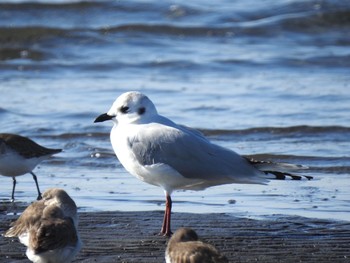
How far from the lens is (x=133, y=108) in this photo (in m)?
7.67

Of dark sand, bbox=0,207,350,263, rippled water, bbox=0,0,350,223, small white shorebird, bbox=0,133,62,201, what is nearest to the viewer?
dark sand, bbox=0,207,350,263

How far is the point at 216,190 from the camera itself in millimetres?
9062

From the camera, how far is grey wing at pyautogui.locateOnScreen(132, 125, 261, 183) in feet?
24.7

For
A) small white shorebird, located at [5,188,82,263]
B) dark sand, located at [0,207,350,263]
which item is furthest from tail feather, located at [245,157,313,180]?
small white shorebird, located at [5,188,82,263]

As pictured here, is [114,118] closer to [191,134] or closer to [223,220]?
[191,134]

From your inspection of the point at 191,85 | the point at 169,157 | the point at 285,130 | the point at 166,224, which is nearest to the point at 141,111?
the point at 169,157

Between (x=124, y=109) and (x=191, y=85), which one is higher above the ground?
(x=124, y=109)

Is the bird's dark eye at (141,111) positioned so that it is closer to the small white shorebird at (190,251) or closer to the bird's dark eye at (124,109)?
the bird's dark eye at (124,109)

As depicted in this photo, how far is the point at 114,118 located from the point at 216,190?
1693 millimetres

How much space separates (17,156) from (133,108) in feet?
5.86

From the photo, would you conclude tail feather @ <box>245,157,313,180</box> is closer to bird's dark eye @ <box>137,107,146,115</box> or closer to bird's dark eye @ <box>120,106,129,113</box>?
bird's dark eye @ <box>137,107,146,115</box>

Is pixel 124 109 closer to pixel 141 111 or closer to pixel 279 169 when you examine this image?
pixel 141 111

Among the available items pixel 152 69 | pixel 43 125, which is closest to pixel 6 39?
pixel 152 69

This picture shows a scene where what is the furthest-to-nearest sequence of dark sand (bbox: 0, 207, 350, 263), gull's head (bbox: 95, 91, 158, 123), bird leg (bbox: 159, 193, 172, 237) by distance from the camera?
gull's head (bbox: 95, 91, 158, 123)
bird leg (bbox: 159, 193, 172, 237)
dark sand (bbox: 0, 207, 350, 263)
